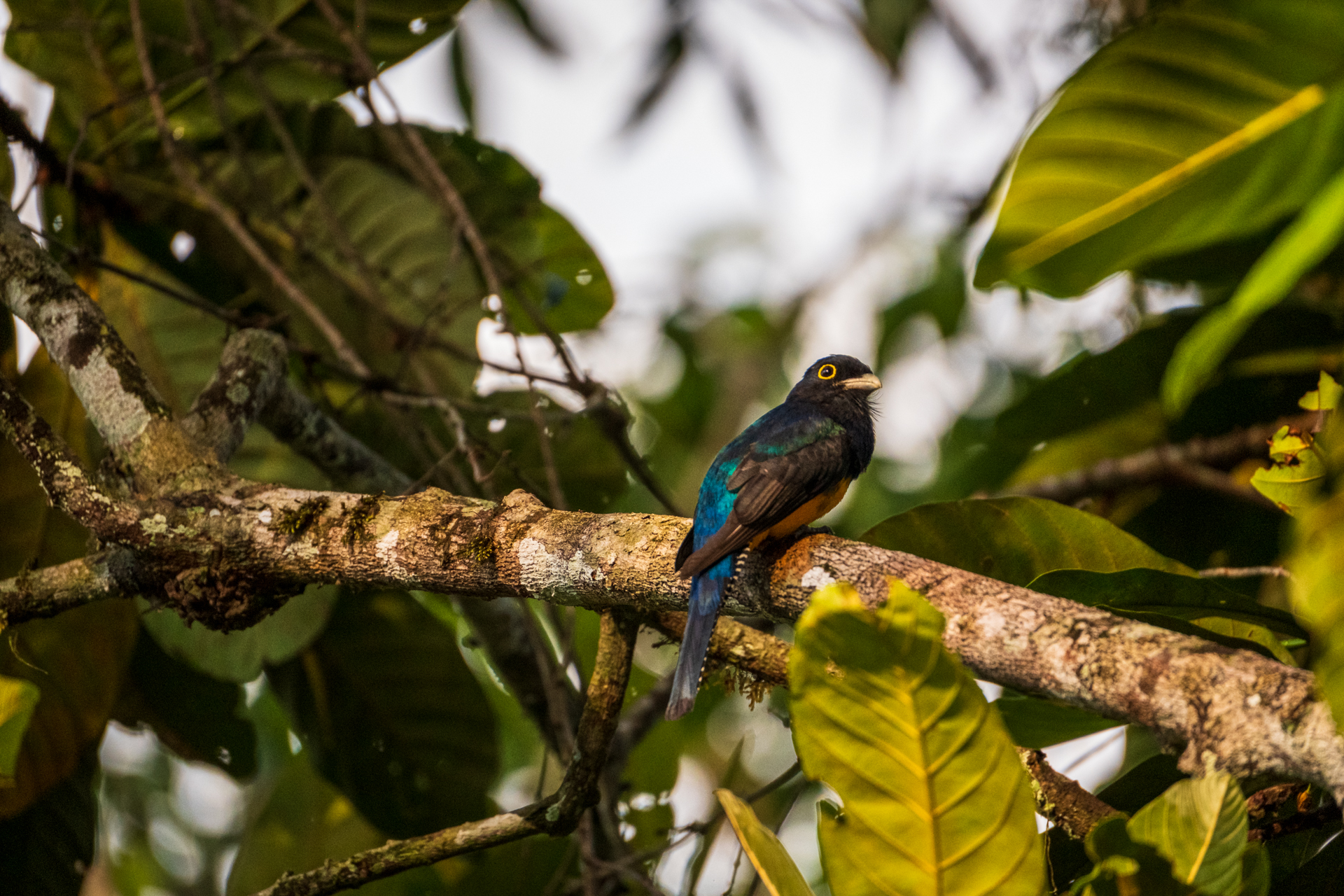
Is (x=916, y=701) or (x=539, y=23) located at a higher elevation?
(x=539, y=23)

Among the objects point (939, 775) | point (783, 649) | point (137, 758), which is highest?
point (939, 775)

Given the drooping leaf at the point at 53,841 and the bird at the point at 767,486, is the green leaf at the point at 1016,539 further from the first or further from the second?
the drooping leaf at the point at 53,841

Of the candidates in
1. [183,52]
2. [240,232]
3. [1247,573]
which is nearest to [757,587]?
[1247,573]

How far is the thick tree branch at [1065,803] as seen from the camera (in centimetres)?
197

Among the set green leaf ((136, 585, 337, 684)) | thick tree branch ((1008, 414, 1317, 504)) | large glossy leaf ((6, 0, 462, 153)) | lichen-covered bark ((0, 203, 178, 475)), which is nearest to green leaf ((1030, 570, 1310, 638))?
thick tree branch ((1008, 414, 1317, 504))

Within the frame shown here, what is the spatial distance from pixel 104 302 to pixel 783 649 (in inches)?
108

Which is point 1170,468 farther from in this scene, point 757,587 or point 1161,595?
point 757,587

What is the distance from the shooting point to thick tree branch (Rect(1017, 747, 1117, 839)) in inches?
77.7

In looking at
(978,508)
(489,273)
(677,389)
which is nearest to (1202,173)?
(978,508)

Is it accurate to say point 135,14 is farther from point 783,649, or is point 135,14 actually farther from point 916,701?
point 916,701

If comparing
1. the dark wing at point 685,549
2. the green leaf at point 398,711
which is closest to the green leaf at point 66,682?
the green leaf at point 398,711

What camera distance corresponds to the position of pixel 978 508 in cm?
244

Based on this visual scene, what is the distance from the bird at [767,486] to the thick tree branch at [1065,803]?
0.68 meters

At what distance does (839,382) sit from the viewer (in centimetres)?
354
